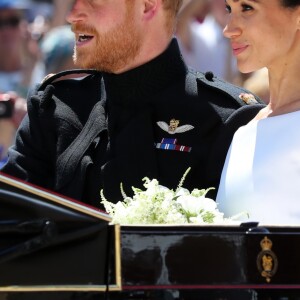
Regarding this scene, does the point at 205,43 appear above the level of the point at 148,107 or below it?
above

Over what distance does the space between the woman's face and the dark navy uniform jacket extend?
0.42 metres

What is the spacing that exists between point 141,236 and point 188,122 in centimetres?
118

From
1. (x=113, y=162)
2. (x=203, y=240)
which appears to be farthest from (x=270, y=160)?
(x=113, y=162)

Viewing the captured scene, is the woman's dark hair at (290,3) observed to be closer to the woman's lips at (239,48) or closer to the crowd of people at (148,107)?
the crowd of people at (148,107)

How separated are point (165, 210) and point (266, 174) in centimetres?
38

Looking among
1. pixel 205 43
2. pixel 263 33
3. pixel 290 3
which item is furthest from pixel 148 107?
pixel 205 43

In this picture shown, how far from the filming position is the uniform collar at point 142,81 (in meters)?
4.38

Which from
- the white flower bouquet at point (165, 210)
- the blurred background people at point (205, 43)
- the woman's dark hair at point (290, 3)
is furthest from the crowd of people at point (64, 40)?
the white flower bouquet at point (165, 210)

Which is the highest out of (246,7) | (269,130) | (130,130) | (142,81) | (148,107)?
(246,7)

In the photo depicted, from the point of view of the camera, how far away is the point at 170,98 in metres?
4.38

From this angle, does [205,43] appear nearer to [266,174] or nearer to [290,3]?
[290,3]

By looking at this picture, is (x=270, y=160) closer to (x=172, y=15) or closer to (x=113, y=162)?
(x=113, y=162)

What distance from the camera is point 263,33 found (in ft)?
12.4

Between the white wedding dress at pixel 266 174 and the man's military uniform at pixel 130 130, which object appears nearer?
the white wedding dress at pixel 266 174
